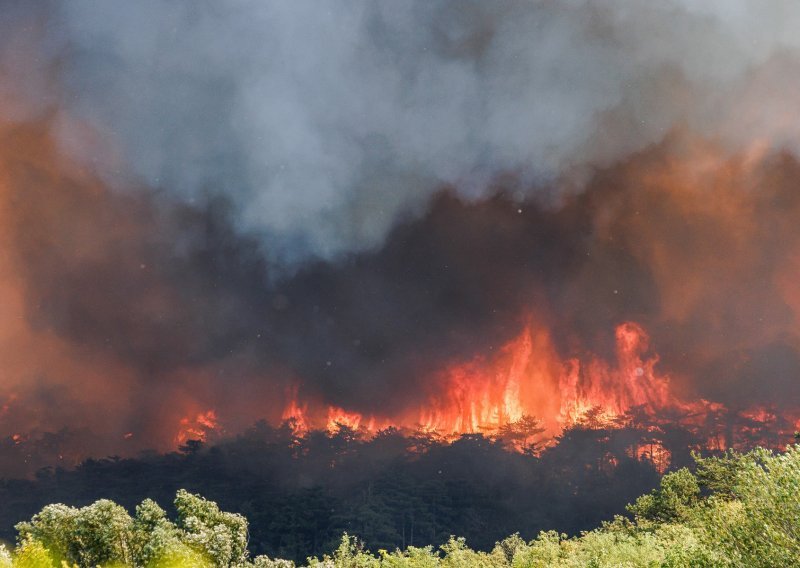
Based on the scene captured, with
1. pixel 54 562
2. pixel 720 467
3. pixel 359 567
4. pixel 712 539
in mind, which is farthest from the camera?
pixel 720 467

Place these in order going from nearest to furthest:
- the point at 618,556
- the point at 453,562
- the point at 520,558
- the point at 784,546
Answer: the point at 784,546, the point at 618,556, the point at 453,562, the point at 520,558

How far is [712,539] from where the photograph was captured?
40906 mm

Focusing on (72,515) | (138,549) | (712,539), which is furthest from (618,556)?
(72,515)

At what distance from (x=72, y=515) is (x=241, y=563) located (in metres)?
11.1

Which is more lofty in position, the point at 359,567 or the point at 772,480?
the point at 772,480

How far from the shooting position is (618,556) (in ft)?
214

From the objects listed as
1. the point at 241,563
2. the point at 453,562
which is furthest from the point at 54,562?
the point at 453,562

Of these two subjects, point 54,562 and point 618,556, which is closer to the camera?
point 54,562

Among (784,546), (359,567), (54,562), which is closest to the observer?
(54,562)

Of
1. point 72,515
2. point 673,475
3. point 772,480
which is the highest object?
point 673,475

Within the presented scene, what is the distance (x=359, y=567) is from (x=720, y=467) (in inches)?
2946

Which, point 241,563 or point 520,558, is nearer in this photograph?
point 241,563

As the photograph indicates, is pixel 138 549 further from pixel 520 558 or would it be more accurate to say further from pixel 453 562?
pixel 520 558

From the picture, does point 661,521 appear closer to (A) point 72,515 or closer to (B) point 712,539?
(B) point 712,539
